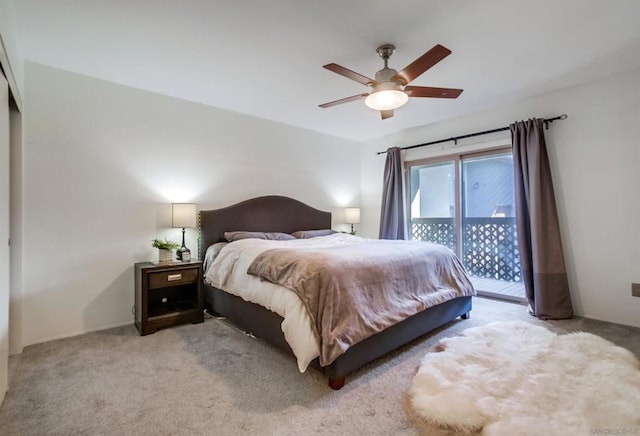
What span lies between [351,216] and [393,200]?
732mm

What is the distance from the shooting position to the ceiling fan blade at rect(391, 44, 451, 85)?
1.97 m

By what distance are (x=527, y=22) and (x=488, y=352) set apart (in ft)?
8.03

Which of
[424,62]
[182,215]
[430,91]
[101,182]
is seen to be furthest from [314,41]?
[101,182]

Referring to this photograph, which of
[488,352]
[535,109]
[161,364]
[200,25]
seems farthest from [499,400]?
[535,109]

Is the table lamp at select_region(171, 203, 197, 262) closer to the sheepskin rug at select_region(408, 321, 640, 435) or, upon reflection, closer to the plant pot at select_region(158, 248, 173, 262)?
the plant pot at select_region(158, 248, 173, 262)

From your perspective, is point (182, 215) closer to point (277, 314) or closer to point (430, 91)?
point (277, 314)

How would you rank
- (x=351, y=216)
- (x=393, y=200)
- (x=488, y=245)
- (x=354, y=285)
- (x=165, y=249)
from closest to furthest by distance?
(x=354, y=285) < (x=165, y=249) < (x=488, y=245) < (x=393, y=200) < (x=351, y=216)

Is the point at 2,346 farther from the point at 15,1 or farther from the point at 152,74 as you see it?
the point at 152,74

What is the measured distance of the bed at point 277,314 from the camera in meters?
2.02

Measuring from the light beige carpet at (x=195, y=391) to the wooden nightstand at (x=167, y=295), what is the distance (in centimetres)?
21

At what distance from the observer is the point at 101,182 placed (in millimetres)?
2988

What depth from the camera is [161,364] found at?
2240 millimetres

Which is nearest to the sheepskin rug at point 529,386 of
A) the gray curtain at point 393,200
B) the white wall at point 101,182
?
the gray curtain at point 393,200

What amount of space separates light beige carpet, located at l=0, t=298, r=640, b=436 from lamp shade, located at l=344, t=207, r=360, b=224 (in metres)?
2.62
